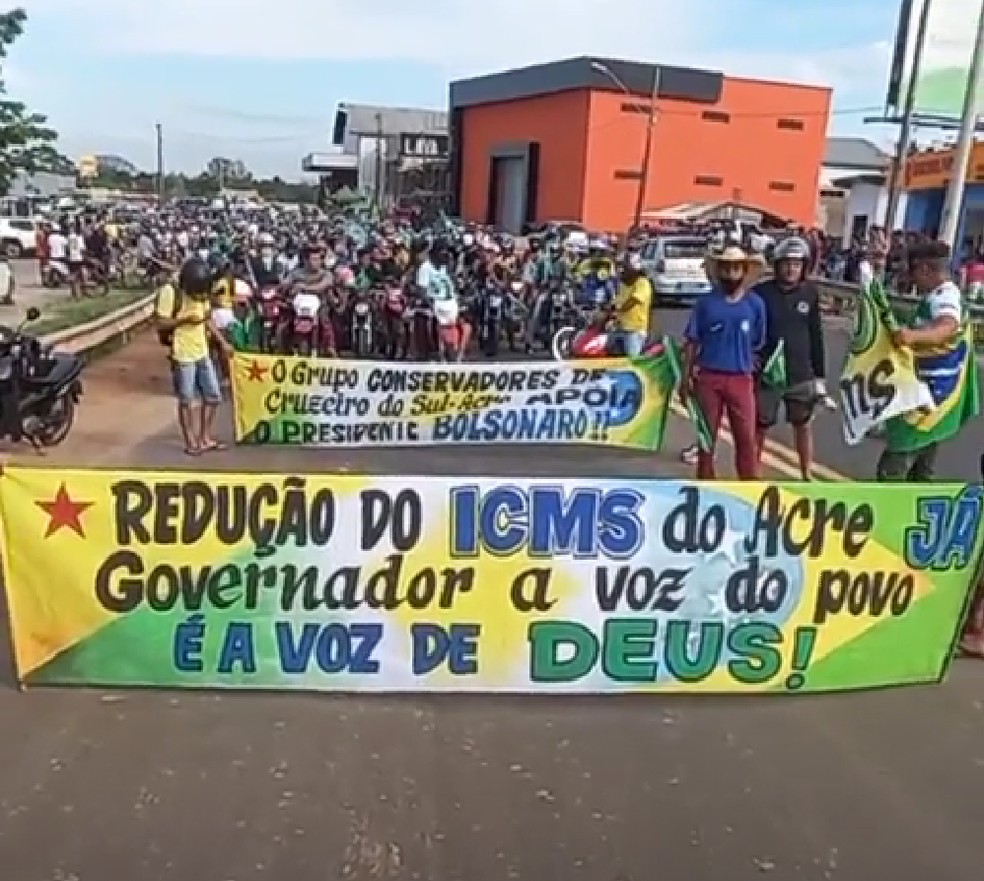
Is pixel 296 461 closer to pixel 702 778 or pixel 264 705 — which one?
pixel 264 705

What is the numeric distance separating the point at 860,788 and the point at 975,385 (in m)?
3.09

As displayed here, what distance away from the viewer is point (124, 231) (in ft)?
135

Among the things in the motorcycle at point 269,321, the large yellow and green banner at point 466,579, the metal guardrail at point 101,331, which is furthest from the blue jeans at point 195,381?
the motorcycle at point 269,321

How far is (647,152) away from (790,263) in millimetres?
49901

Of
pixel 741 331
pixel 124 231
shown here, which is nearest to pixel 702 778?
pixel 741 331

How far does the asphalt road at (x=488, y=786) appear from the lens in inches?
147

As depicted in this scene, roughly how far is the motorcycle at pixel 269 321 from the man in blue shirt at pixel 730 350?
8.41 m

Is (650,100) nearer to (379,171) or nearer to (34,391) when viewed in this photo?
(379,171)

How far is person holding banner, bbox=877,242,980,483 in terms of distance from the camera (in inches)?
256

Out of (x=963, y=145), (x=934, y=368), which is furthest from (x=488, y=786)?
(x=963, y=145)

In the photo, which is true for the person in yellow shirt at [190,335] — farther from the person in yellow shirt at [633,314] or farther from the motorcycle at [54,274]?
the motorcycle at [54,274]

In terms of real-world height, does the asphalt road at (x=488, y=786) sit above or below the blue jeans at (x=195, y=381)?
below

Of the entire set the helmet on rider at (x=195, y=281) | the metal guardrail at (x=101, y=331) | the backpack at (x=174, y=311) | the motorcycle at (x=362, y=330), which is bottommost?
the metal guardrail at (x=101, y=331)

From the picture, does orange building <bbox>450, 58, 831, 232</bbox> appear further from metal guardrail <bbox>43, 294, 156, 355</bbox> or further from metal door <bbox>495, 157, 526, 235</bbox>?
metal guardrail <bbox>43, 294, 156, 355</bbox>
